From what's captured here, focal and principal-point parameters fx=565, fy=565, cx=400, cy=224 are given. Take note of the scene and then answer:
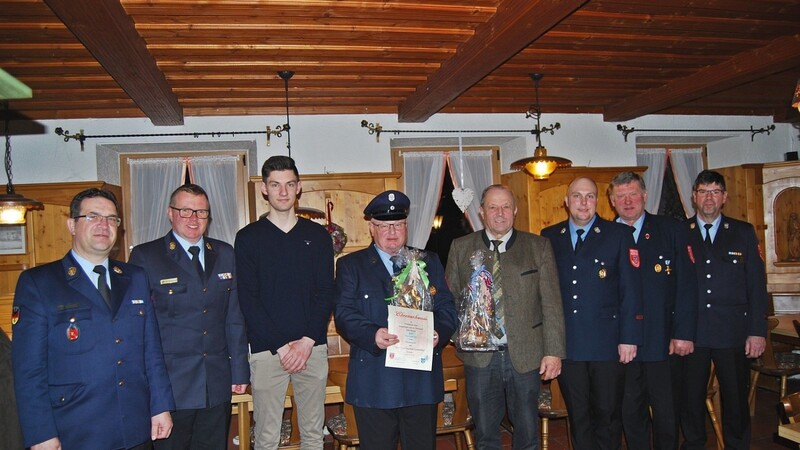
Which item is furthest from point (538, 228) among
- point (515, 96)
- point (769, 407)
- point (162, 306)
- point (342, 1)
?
point (162, 306)

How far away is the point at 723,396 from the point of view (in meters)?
3.66

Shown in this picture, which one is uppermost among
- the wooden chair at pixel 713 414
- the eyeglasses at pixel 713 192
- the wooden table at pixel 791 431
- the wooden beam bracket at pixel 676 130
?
the wooden beam bracket at pixel 676 130

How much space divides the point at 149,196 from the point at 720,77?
6581 mm

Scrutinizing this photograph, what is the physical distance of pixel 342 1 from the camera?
12.4ft

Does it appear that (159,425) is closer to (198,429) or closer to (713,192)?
(198,429)

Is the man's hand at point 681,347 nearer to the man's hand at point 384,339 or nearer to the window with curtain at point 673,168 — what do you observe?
the man's hand at point 384,339

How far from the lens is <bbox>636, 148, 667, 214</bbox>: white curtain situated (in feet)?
27.5

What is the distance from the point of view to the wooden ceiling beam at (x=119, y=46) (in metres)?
3.28

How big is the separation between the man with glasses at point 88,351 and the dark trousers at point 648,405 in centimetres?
259

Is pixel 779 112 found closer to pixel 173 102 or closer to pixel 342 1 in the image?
pixel 342 1

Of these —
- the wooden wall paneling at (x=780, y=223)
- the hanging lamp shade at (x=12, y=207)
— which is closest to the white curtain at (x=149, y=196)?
the hanging lamp shade at (x=12, y=207)

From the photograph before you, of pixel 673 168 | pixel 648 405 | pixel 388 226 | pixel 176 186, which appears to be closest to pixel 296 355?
pixel 388 226

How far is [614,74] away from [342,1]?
3.25 metres

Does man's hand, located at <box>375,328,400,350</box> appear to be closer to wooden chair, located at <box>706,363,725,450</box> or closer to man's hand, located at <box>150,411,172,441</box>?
man's hand, located at <box>150,411,172,441</box>
